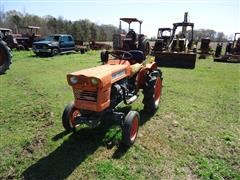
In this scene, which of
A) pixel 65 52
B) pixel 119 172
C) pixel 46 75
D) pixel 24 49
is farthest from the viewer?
pixel 24 49

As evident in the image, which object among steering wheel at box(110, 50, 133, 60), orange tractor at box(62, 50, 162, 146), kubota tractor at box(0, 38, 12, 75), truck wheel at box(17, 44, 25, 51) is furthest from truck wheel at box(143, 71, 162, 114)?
truck wheel at box(17, 44, 25, 51)

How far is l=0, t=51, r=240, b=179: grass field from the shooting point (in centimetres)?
336

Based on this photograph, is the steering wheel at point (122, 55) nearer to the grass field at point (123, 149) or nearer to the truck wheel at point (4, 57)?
the grass field at point (123, 149)

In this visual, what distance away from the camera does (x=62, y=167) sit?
11.1ft

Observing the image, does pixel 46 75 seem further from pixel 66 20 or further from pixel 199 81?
pixel 66 20

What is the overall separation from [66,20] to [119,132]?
51.5 metres

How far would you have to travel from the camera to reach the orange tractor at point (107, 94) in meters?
3.64

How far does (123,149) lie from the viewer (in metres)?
3.88

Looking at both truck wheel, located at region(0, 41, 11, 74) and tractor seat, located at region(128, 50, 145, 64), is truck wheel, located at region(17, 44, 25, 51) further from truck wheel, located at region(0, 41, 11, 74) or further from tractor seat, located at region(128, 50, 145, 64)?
tractor seat, located at region(128, 50, 145, 64)

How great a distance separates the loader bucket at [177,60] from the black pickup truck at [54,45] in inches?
297

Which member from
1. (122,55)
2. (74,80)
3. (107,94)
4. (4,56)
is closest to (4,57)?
(4,56)

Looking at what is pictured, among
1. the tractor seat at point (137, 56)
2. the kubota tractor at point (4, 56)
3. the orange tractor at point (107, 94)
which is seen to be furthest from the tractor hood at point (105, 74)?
the kubota tractor at point (4, 56)

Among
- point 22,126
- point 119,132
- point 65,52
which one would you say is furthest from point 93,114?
point 65,52

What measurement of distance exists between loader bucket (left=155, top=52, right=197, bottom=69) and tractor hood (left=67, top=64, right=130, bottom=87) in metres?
8.41
